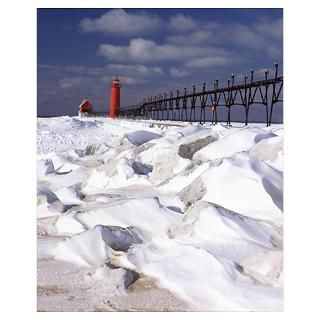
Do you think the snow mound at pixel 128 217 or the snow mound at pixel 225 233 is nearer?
the snow mound at pixel 225 233

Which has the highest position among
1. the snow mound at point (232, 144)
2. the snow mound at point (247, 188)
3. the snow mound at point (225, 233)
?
the snow mound at point (232, 144)

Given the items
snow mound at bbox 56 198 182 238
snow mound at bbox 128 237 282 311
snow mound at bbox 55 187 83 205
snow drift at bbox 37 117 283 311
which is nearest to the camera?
snow mound at bbox 128 237 282 311

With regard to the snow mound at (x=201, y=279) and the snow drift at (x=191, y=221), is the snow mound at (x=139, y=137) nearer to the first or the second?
the snow drift at (x=191, y=221)

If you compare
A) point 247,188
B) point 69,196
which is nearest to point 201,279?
point 247,188

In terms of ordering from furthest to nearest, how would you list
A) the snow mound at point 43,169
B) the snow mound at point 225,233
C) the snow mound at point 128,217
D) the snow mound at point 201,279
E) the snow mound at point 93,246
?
1. the snow mound at point 43,169
2. the snow mound at point 128,217
3. the snow mound at point 93,246
4. the snow mound at point 225,233
5. the snow mound at point 201,279

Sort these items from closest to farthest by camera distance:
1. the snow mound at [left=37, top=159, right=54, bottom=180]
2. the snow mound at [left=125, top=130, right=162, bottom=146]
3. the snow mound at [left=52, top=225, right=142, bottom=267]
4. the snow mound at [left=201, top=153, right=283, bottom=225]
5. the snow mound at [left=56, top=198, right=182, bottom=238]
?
the snow mound at [left=52, top=225, right=142, bottom=267] → the snow mound at [left=201, top=153, right=283, bottom=225] → the snow mound at [left=56, top=198, right=182, bottom=238] → the snow mound at [left=37, top=159, right=54, bottom=180] → the snow mound at [left=125, top=130, right=162, bottom=146]

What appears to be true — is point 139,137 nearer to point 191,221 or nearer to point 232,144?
point 232,144

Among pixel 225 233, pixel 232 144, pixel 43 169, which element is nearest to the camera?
pixel 225 233

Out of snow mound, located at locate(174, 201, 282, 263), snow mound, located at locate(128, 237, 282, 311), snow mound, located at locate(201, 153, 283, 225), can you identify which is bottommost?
snow mound, located at locate(128, 237, 282, 311)

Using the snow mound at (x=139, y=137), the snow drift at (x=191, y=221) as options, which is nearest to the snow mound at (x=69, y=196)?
the snow drift at (x=191, y=221)

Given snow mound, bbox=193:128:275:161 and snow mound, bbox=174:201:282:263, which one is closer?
snow mound, bbox=174:201:282:263

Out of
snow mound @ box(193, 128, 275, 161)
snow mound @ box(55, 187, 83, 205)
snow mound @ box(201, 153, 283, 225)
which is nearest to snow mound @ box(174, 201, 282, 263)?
snow mound @ box(201, 153, 283, 225)

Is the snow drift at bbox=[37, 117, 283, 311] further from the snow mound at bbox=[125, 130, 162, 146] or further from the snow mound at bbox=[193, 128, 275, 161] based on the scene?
the snow mound at bbox=[125, 130, 162, 146]
